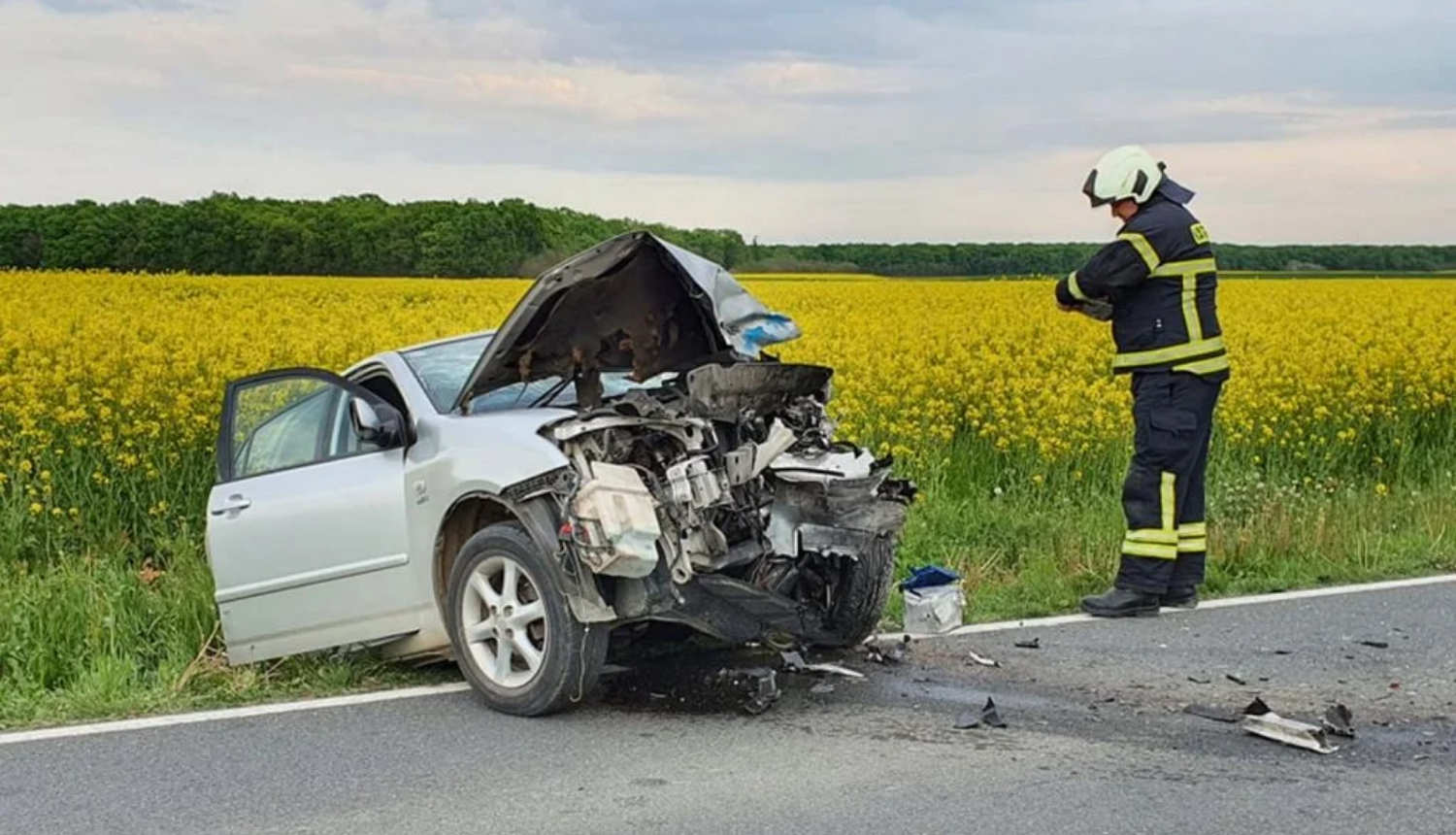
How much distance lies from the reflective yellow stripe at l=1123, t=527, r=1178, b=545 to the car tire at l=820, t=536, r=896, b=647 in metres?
1.72

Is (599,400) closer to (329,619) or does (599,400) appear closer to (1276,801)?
(329,619)

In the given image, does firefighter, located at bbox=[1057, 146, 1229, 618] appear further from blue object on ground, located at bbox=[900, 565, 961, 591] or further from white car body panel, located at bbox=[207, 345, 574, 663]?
white car body panel, located at bbox=[207, 345, 574, 663]

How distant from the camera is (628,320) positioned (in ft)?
20.8

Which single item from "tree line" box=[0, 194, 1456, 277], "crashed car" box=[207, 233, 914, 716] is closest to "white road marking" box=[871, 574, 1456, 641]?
"crashed car" box=[207, 233, 914, 716]

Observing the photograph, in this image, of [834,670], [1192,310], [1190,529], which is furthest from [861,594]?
[1192,310]

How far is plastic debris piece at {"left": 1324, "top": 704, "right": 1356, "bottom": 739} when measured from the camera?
5199mm

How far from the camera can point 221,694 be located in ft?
19.7

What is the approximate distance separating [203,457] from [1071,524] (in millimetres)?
5459

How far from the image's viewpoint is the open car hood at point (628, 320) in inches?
233

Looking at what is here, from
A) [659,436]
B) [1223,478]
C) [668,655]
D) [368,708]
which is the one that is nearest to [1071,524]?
[1223,478]

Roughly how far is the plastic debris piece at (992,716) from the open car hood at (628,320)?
1642 mm

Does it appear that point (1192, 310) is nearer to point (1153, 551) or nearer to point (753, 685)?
point (1153, 551)

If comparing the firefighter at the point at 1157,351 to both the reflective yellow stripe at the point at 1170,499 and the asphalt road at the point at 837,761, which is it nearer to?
the reflective yellow stripe at the point at 1170,499

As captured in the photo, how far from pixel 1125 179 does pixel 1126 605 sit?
2082 mm
